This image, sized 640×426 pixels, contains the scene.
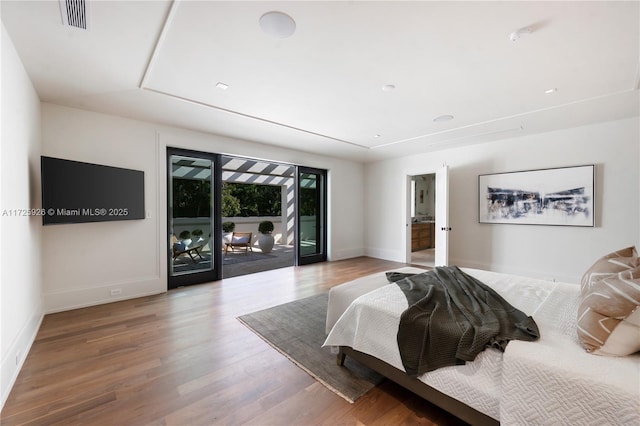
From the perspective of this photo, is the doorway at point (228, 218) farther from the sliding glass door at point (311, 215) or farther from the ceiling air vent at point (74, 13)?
the ceiling air vent at point (74, 13)

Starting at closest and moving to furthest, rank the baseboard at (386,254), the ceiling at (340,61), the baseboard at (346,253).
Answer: the ceiling at (340,61), the baseboard at (386,254), the baseboard at (346,253)

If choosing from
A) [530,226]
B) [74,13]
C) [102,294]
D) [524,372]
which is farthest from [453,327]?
[530,226]

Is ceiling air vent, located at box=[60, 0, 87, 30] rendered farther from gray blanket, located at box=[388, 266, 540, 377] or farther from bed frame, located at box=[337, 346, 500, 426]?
bed frame, located at box=[337, 346, 500, 426]

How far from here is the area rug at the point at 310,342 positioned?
77.6 inches

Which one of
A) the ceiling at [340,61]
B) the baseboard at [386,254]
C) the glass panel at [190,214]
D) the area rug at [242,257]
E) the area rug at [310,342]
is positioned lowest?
the area rug at [242,257]

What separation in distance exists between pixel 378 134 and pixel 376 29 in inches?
108

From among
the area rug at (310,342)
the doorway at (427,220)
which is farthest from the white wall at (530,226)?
the area rug at (310,342)

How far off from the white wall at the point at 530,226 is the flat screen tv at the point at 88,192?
209 inches

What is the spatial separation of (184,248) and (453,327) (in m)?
4.34

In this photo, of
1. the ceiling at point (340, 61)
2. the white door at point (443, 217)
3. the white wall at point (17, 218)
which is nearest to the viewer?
the ceiling at point (340, 61)

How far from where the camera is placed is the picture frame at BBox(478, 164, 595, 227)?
4.20 m

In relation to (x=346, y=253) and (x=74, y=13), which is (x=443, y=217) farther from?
(x=74, y=13)

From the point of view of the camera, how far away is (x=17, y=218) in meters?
2.24

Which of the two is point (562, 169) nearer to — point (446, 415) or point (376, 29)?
point (376, 29)
